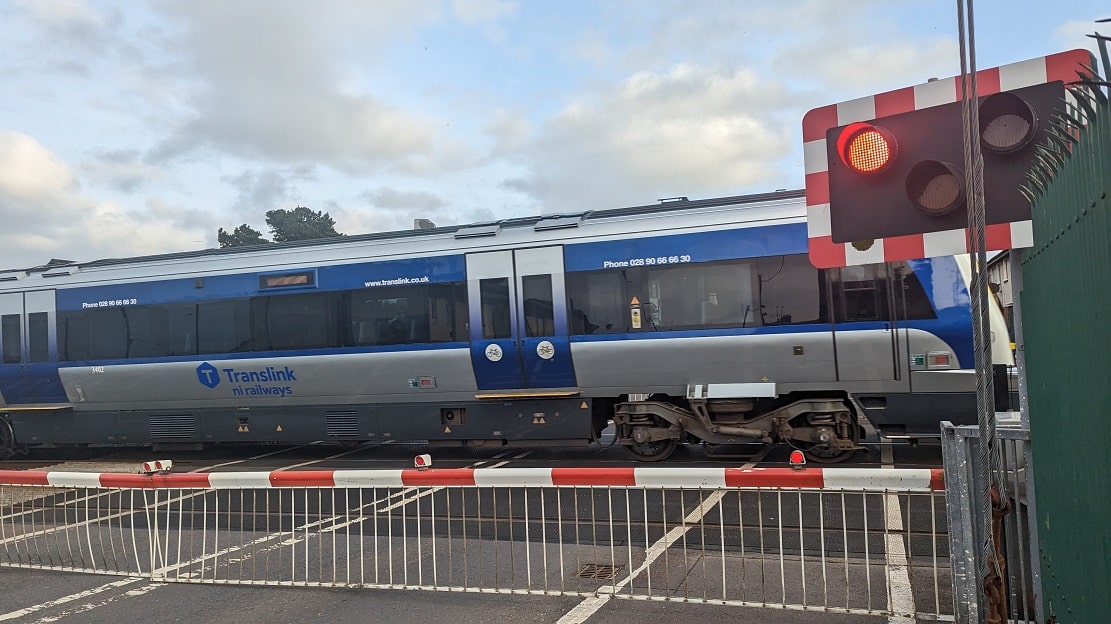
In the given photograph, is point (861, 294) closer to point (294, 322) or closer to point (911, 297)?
point (911, 297)

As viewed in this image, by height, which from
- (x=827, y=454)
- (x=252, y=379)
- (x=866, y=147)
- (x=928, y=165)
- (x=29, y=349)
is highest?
(x=866, y=147)

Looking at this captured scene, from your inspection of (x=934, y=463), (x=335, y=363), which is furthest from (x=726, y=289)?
(x=335, y=363)

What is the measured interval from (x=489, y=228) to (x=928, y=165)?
8677 mm

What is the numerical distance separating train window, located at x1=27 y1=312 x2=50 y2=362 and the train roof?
2.44 ft

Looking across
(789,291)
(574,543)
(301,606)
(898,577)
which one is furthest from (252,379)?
(898,577)

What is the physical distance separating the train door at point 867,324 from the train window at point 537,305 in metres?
3.59

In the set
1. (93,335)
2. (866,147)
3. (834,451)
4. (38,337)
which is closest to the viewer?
(866,147)

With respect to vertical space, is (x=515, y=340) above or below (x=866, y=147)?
below

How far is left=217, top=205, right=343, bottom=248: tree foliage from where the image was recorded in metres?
68.4

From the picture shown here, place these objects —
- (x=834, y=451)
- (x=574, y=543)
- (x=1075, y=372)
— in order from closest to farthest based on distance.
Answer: (x=1075, y=372), (x=574, y=543), (x=834, y=451)

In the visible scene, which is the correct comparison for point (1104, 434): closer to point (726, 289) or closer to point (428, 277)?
point (726, 289)

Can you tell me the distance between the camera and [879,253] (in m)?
4.04

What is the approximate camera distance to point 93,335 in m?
14.1

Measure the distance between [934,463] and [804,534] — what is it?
13.1 feet
